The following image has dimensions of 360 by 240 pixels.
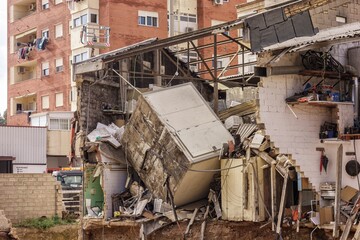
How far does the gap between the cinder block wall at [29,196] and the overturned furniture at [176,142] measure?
8.51m

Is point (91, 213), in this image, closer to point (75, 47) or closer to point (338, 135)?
point (338, 135)

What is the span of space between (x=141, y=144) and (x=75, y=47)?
2819cm

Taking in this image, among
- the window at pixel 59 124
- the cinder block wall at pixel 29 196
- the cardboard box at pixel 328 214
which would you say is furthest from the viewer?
the window at pixel 59 124

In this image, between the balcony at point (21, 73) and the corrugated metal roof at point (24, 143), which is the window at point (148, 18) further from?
the balcony at point (21, 73)

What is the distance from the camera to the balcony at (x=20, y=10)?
54.6 meters

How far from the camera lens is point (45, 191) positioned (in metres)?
28.7

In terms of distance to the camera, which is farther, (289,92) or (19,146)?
(19,146)

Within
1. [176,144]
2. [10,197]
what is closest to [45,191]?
[10,197]

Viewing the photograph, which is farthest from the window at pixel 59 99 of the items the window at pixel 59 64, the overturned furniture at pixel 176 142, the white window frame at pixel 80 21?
the overturned furniture at pixel 176 142

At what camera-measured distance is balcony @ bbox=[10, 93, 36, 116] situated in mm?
54131

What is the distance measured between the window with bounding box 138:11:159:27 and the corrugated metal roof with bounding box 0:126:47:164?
10218 millimetres

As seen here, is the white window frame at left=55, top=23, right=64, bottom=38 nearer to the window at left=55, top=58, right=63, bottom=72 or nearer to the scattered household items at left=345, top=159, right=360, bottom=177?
the window at left=55, top=58, right=63, bottom=72

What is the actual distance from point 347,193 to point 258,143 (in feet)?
8.44

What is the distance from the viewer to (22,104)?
5500 cm
